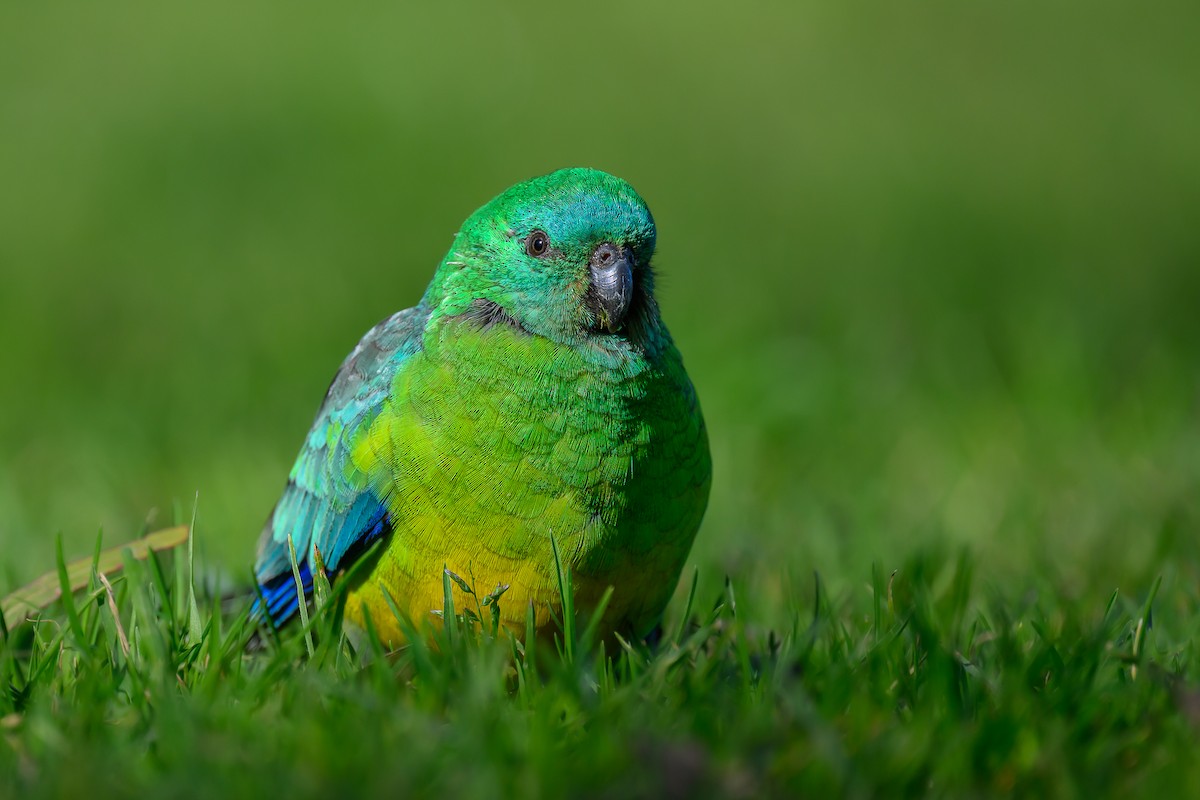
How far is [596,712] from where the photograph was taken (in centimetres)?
246

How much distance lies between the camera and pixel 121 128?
8.00 metres

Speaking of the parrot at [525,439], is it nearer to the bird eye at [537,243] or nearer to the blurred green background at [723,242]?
the bird eye at [537,243]

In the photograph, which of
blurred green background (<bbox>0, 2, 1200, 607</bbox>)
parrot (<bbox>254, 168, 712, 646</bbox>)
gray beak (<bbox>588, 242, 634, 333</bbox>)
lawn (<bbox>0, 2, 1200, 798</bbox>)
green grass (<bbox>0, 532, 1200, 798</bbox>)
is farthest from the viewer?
blurred green background (<bbox>0, 2, 1200, 607</bbox>)

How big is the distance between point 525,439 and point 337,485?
57 cm

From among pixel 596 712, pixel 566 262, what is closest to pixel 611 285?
pixel 566 262

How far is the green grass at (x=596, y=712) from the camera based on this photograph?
2273 millimetres

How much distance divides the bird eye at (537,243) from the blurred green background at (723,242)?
3.84 ft

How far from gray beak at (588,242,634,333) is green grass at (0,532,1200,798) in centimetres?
72

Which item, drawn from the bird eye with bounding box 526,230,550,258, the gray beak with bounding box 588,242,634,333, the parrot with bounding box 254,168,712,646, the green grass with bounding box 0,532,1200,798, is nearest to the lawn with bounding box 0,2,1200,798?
the green grass with bounding box 0,532,1200,798

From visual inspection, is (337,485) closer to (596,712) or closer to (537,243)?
(537,243)

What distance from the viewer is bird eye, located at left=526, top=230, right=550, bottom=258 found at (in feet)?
10.8

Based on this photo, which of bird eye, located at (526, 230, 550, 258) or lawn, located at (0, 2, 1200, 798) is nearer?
lawn, located at (0, 2, 1200, 798)

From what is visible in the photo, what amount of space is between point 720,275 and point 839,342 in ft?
2.68

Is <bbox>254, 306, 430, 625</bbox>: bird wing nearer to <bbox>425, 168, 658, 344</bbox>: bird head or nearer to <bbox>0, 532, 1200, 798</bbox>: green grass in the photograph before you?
<bbox>425, 168, 658, 344</bbox>: bird head
